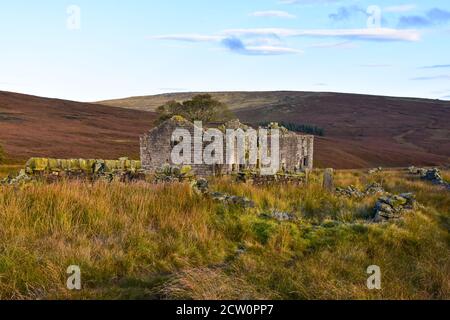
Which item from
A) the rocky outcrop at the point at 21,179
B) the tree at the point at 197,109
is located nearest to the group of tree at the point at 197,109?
the tree at the point at 197,109

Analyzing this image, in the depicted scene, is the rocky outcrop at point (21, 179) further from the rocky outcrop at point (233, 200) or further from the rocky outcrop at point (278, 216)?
the rocky outcrop at point (278, 216)

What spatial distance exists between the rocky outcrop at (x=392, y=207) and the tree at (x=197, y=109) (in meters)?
47.3

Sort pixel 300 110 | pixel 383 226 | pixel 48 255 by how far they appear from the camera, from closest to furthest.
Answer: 1. pixel 48 255
2. pixel 383 226
3. pixel 300 110

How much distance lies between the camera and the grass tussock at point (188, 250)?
512 centimetres

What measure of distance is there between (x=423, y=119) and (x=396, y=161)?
5279cm

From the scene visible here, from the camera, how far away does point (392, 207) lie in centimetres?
1098

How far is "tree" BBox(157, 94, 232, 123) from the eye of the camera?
58.0m

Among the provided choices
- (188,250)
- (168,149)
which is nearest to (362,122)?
(168,149)

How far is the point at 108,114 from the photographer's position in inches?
3287

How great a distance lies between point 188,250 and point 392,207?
6557 mm

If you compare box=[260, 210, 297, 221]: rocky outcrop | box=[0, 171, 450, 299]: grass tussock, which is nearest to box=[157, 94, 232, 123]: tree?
box=[260, 210, 297, 221]: rocky outcrop

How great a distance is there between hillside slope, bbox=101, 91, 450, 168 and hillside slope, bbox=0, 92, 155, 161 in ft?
83.6
